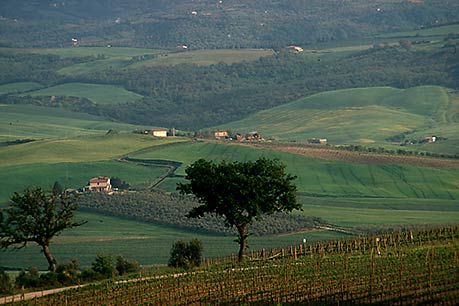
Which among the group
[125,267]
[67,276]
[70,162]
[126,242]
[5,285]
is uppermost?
[70,162]

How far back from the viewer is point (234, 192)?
2475 inches

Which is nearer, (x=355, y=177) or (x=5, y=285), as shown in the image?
(x=5, y=285)

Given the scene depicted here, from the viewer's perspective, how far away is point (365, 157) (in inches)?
5251

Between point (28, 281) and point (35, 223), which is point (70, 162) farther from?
point (28, 281)

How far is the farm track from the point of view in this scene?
12838 centimetres

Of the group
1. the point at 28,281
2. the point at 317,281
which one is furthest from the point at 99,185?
the point at 317,281

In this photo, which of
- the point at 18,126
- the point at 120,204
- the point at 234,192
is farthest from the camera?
the point at 18,126

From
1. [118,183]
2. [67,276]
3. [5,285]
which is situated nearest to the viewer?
[5,285]

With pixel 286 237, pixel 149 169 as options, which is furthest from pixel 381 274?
pixel 149 169

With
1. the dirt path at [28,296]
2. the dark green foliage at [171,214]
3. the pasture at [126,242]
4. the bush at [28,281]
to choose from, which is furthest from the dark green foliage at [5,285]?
the dark green foliage at [171,214]

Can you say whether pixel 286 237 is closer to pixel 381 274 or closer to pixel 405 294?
pixel 381 274

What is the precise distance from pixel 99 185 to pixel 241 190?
5980 cm

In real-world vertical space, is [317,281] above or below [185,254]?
below

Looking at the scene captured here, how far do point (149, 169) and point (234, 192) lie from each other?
221 feet
